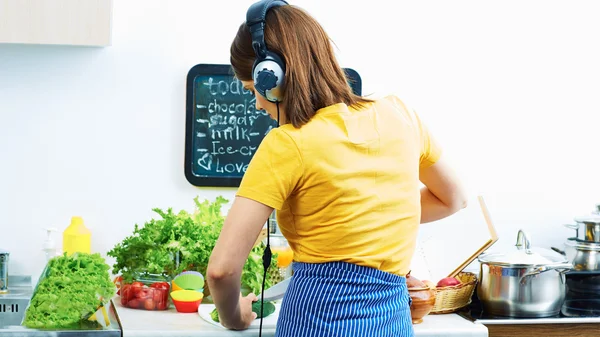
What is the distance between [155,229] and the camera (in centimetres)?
222

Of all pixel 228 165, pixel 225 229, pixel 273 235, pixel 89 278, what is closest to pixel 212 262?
pixel 225 229

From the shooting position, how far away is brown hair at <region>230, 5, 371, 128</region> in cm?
152

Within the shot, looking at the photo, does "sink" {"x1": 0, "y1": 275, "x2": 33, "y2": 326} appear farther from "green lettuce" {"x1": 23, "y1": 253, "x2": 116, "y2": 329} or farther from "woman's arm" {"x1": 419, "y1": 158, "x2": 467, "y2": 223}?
"woman's arm" {"x1": 419, "y1": 158, "x2": 467, "y2": 223}

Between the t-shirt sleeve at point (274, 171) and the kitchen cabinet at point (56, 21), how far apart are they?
3.62 ft

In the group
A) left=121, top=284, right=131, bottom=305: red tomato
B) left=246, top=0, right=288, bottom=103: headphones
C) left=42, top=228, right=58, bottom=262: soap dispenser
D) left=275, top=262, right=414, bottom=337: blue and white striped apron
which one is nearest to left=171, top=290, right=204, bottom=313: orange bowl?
left=121, top=284, right=131, bottom=305: red tomato

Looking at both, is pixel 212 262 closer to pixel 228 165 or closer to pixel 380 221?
pixel 380 221

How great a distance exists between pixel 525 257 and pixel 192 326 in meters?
0.95

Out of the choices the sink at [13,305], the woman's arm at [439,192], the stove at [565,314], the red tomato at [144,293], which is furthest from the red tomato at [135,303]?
the stove at [565,314]

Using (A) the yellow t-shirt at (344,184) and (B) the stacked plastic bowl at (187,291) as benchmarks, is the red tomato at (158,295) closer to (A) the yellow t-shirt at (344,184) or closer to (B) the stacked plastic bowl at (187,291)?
(B) the stacked plastic bowl at (187,291)

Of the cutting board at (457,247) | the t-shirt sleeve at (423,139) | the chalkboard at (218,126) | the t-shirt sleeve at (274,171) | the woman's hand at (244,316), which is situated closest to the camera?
the t-shirt sleeve at (274,171)

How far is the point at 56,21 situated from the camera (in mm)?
2377

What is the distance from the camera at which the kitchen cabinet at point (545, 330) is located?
2.24m

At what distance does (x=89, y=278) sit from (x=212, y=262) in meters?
0.54

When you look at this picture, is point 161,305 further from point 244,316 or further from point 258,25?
point 258,25
